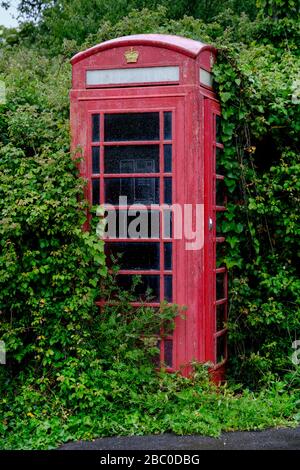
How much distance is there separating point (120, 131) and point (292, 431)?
3.09 meters

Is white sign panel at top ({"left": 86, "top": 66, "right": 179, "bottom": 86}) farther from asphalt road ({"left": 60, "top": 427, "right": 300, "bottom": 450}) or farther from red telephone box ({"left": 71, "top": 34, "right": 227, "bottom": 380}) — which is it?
asphalt road ({"left": 60, "top": 427, "right": 300, "bottom": 450})

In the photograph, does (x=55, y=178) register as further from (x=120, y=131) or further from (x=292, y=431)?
(x=292, y=431)

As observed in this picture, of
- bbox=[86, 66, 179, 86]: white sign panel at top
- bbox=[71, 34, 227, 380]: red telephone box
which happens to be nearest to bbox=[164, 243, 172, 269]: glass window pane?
bbox=[71, 34, 227, 380]: red telephone box

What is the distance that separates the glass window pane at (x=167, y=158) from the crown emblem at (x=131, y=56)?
34.1 inches

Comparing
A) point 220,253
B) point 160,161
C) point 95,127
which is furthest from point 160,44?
point 220,253

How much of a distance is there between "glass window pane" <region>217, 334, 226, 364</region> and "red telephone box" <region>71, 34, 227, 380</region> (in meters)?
0.25

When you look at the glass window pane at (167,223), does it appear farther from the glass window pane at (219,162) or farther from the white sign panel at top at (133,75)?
the white sign panel at top at (133,75)

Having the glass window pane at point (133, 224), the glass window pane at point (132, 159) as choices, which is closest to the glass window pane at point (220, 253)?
the glass window pane at point (133, 224)

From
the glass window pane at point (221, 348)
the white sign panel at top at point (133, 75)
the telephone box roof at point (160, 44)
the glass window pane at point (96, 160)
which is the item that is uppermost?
the telephone box roof at point (160, 44)

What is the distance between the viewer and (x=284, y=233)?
7348 millimetres

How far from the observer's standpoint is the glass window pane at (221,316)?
23.0 ft

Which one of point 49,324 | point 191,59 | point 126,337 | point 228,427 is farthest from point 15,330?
point 191,59

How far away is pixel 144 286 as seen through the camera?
21.6 feet

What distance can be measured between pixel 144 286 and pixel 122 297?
0.24 meters
